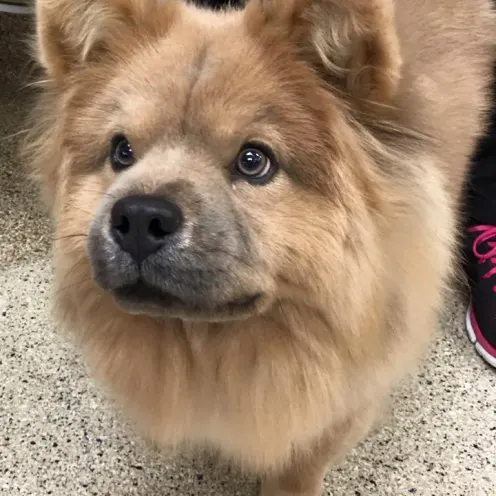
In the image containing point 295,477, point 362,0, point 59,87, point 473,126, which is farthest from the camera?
point 473,126

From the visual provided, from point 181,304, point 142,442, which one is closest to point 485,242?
point 142,442

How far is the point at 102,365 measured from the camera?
1.16 m

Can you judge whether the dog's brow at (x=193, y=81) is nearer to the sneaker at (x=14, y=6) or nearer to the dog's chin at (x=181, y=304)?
the dog's chin at (x=181, y=304)

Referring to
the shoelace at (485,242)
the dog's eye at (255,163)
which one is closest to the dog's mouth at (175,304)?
the dog's eye at (255,163)

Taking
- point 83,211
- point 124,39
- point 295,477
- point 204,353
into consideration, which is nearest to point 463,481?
point 295,477

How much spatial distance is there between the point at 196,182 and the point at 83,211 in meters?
0.22

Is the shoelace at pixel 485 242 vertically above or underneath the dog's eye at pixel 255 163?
underneath

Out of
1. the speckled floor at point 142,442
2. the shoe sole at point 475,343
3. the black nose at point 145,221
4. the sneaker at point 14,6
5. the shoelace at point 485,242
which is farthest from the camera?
the sneaker at point 14,6

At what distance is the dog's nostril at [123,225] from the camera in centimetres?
87

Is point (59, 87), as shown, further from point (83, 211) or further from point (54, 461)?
point (54, 461)

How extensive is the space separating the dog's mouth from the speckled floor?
1.96 feet

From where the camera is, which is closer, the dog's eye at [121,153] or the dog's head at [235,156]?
the dog's head at [235,156]

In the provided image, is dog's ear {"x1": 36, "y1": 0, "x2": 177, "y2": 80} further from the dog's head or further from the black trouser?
the black trouser

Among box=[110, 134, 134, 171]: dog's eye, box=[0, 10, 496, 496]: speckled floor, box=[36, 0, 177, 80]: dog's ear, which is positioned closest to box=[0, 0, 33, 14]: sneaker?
box=[0, 10, 496, 496]: speckled floor
